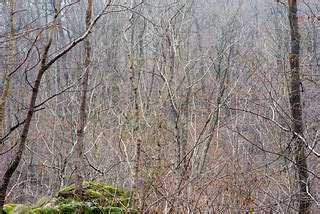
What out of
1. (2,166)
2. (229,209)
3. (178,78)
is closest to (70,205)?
(229,209)

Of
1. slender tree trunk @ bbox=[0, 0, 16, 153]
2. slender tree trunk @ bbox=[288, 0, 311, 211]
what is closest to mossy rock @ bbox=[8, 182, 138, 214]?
slender tree trunk @ bbox=[0, 0, 16, 153]

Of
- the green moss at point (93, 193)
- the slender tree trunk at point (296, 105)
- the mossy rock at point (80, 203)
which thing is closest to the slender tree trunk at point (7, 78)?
the mossy rock at point (80, 203)

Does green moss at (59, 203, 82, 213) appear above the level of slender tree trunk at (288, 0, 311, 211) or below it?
below

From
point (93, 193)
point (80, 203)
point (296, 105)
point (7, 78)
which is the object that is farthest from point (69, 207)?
Result: point (296, 105)

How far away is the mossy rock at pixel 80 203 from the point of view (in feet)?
18.2

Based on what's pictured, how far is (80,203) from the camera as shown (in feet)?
18.7

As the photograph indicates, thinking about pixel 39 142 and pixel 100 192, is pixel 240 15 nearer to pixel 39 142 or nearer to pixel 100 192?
pixel 39 142

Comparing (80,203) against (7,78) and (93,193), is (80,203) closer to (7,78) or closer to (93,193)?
(93,193)

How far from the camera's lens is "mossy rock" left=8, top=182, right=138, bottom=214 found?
A: 5.56 meters

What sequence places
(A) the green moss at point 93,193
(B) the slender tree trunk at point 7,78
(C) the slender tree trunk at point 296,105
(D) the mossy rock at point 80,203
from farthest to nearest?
(A) the green moss at point 93,193 < (C) the slender tree trunk at point 296,105 < (D) the mossy rock at point 80,203 < (B) the slender tree trunk at point 7,78

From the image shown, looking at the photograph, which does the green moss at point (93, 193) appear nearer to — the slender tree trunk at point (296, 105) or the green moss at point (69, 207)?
the green moss at point (69, 207)

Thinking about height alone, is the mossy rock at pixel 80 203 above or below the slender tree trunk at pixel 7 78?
below

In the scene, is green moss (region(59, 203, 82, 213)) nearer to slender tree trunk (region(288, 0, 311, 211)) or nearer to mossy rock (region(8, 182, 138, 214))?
mossy rock (region(8, 182, 138, 214))

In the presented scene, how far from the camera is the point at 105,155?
10.6 metres
